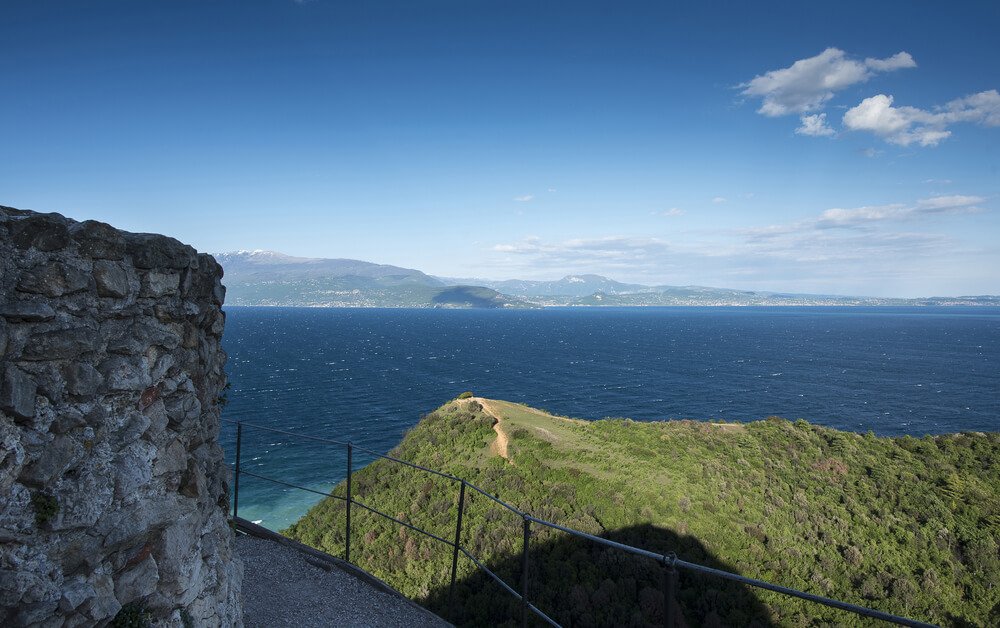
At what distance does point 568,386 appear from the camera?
68812mm

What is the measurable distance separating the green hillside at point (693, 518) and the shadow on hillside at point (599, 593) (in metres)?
0.06

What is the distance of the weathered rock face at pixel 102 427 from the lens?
153 inches

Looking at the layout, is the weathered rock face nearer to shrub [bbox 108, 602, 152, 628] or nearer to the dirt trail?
shrub [bbox 108, 602, 152, 628]

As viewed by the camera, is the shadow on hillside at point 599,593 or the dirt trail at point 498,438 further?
the dirt trail at point 498,438

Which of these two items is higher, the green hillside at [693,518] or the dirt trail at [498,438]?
the dirt trail at [498,438]

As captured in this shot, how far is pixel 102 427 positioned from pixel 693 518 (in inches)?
839

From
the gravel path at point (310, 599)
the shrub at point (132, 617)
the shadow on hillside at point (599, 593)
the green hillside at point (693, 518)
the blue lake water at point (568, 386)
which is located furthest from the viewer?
the blue lake water at point (568, 386)

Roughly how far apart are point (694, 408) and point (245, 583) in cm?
5613

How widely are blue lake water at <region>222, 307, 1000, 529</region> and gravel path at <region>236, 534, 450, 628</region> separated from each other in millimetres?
23511

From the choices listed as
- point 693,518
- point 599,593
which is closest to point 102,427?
point 599,593

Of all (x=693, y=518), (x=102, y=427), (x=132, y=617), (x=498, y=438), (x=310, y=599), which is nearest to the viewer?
(x=102, y=427)

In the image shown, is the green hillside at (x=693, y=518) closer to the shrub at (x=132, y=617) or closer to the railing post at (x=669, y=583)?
the shrub at (x=132, y=617)

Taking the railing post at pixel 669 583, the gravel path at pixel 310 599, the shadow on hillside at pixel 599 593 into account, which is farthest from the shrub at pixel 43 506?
the shadow on hillside at pixel 599 593

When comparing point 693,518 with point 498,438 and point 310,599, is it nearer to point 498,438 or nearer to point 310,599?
point 498,438
